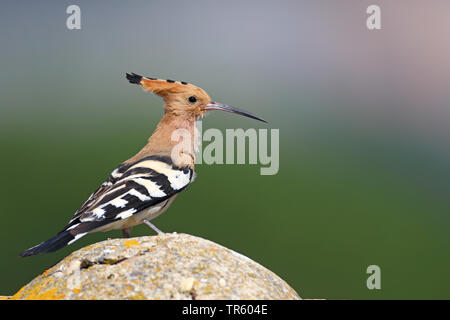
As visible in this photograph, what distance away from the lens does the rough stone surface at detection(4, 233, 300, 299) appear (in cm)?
228

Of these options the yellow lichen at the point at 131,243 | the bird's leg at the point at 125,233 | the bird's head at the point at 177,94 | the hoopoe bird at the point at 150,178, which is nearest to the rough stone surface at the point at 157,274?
the yellow lichen at the point at 131,243

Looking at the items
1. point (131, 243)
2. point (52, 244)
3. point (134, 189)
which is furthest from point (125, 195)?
point (131, 243)

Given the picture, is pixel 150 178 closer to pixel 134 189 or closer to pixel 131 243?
pixel 134 189

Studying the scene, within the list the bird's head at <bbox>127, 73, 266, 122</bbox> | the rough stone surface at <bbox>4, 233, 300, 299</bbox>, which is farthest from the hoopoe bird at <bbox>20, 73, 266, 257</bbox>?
the rough stone surface at <bbox>4, 233, 300, 299</bbox>

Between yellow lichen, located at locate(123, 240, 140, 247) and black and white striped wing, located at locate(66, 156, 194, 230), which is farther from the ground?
black and white striped wing, located at locate(66, 156, 194, 230)

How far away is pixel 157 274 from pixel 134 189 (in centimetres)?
102

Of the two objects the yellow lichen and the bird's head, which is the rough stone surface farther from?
the bird's head

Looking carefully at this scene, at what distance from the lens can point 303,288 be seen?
568 centimetres

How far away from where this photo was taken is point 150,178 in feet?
11.2

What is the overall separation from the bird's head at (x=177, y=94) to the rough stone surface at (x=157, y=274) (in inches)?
55.4

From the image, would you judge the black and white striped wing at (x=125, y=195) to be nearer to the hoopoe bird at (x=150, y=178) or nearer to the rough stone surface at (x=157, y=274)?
the hoopoe bird at (x=150, y=178)
